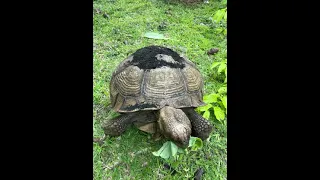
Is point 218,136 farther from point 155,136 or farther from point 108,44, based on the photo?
point 108,44

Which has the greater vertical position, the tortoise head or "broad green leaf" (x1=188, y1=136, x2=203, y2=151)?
the tortoise head

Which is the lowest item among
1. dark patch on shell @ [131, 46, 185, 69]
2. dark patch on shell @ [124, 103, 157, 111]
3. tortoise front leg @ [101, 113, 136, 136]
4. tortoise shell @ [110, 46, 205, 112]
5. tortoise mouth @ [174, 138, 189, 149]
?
tortoise mouth @ [174, 138, 189, 149]

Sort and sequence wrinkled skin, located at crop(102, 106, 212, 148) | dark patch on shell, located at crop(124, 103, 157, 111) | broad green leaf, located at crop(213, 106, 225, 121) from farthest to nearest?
1. broad green leaf, located at crop(213, 106, 225, 121)
2. dark patch on shell, located at crop(124, 103, 157, 111)
3. wrinkled skin, located at crop(102, 106, 212, 148)

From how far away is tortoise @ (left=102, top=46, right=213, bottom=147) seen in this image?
117 inches

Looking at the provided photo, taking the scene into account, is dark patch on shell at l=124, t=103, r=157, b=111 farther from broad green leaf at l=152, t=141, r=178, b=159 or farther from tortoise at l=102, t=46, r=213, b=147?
broad green leaf at l=152, t=141, r=178, b=159

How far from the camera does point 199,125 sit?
3.16m

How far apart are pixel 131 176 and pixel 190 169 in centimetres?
61

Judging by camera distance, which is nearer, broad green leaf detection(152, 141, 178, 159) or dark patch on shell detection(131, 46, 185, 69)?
broad green leaf detection(152, 141, 178, 159)

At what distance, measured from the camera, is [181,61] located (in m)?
3.38

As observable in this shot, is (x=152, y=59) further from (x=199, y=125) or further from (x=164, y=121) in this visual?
(x=199, y=125)

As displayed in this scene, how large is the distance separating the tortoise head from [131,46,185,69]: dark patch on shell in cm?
53

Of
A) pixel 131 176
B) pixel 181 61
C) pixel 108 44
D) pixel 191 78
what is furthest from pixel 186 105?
pixel 108 44

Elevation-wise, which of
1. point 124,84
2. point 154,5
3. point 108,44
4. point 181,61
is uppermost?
point 154,5

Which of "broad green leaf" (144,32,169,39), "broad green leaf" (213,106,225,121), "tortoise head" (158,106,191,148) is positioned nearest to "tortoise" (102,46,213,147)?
"tortoise head" (158,106,191,148)
